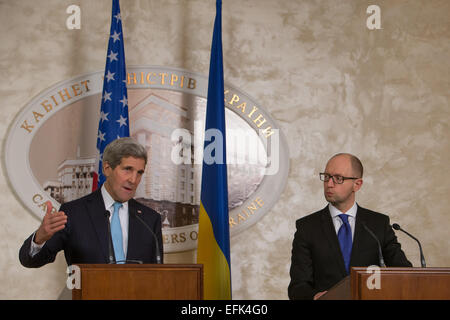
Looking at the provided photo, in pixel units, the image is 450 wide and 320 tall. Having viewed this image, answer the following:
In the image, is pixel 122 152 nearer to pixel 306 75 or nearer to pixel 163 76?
pixel 163 76

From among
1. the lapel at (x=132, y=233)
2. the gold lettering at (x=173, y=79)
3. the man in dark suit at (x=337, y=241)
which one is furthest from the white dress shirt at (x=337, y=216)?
the gold lettering at (x=173, y=79)

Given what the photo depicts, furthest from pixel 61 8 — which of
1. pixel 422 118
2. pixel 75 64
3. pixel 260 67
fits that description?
pixel 422 118

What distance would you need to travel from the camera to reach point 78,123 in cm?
507

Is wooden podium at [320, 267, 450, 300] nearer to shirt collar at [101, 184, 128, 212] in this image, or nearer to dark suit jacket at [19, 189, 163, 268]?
dark suit jacket at [19, 189, 163, 268]

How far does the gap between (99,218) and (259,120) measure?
236 centimetres

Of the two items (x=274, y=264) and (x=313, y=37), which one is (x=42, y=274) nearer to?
(x=274, y=264)

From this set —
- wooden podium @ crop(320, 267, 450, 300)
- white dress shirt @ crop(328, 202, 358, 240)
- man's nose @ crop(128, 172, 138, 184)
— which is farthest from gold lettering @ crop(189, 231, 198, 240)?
wooden podium @ crop(320, 267, 450, 300)

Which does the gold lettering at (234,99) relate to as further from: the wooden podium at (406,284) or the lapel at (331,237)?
the wooden podium at (406,284)

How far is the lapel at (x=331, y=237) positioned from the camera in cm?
348

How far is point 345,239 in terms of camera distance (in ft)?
11.8

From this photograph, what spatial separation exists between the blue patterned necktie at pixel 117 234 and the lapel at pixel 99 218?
2.9 inches

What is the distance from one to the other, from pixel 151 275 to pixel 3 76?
339 cm

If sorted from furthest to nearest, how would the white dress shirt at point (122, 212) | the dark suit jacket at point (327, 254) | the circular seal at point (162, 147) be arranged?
the circular seal at point (162, 147) → the dark suit jacket at point (327, 254) → the white dress shirt at point (122, 212)

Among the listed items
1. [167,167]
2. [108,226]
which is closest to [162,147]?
[167,167]
